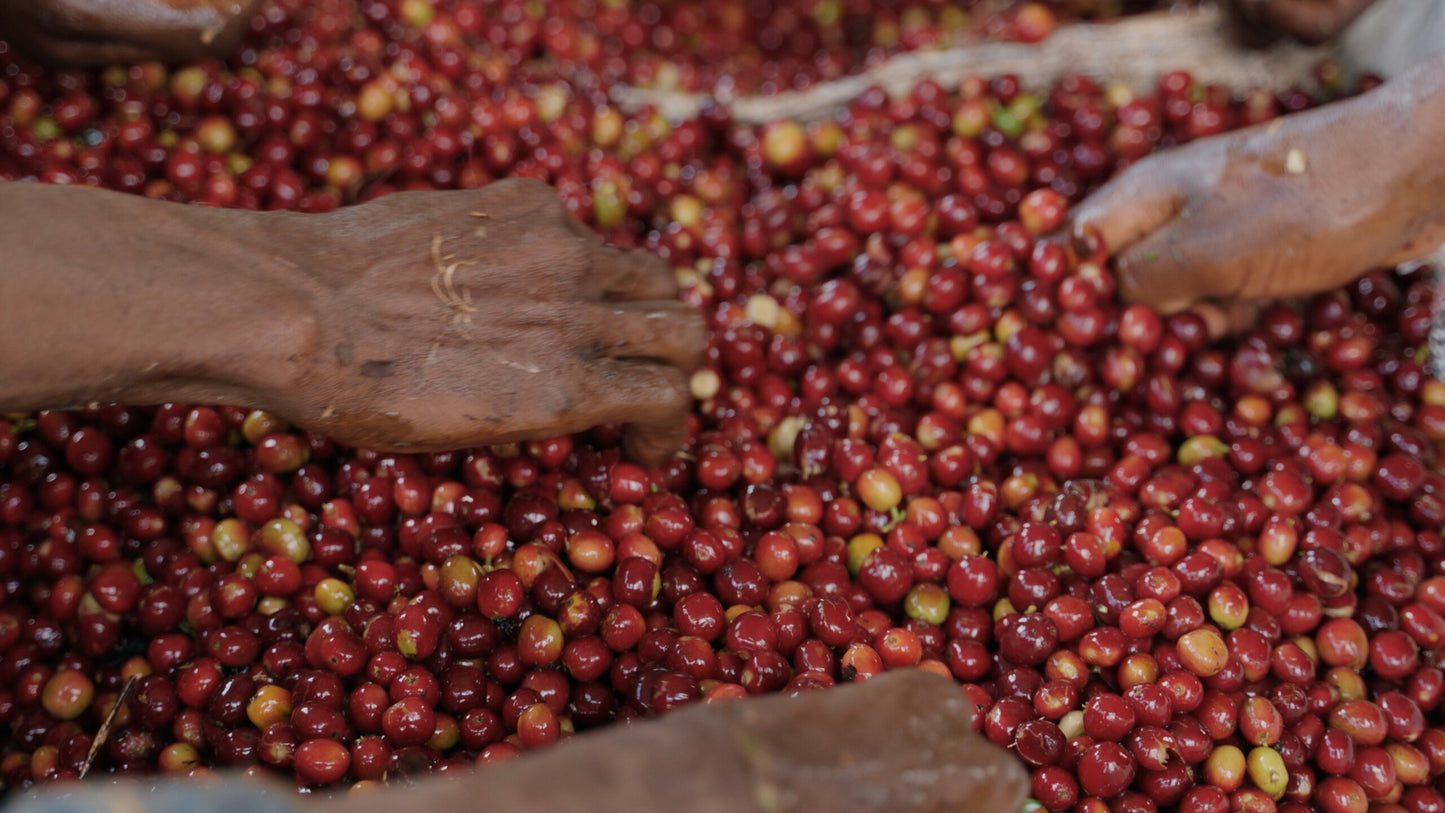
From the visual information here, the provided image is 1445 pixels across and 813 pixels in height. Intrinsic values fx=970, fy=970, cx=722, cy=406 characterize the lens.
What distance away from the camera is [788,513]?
9.69 ft

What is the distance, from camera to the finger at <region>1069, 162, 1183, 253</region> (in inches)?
129

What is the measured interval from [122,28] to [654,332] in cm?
218

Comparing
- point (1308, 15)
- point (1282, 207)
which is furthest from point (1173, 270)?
point (1308, 15)

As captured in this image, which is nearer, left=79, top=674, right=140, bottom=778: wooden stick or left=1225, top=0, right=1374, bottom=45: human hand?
left=79, top=674, right=140, bottom=778: wooden stick

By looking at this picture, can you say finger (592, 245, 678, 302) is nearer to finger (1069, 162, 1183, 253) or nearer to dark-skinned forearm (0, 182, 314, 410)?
dark-skinned forearm (0, 182, 314, 410)

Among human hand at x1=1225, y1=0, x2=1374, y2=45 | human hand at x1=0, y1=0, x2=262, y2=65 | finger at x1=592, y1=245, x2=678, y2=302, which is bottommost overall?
finger at x1=592, y1=245, x2=678, y2=302

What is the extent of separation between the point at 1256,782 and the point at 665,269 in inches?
79.6

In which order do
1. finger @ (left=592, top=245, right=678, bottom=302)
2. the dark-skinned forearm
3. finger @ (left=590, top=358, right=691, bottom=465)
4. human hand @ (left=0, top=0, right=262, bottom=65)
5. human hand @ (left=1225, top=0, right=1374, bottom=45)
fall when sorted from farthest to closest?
human hand @ (left=1225, top=0, right=1374, bottom=45), human hand @ (left=0, top=0, right=262, bottom=65), finger @ (left=592, top=245, right=678, bottom=302), finger @ (left=590, top=358, right=691, bottom=465), the dark-skinned forearm

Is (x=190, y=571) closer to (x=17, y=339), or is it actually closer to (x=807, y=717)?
(x=17, y=339)

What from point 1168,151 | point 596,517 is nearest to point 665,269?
point 596,517

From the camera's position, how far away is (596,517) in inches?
109

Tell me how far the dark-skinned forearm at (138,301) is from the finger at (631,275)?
0.72 meters

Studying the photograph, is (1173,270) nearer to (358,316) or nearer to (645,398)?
(645,398)

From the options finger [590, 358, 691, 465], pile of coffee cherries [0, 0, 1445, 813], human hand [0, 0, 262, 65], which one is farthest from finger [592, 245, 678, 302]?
human hand [0, 0, 262, 65]
